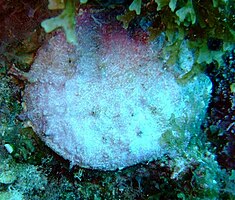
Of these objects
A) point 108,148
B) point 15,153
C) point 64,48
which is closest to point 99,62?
point 64,48

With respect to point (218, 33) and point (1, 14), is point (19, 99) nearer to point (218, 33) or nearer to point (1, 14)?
point (1, 14)

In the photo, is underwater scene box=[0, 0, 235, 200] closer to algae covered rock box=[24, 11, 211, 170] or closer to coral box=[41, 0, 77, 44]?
algae covered rock box=[24, 11, 211, 170]

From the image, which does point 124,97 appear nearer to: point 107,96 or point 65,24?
point 107,96

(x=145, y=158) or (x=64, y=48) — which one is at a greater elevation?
(x=64, y=48)

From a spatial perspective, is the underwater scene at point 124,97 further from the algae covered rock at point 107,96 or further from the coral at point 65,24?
the coral at point 65,24

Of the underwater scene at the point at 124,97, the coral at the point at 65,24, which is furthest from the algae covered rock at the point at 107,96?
the coral at the point at 65,24

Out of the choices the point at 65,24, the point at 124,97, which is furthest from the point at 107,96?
the point at 65,24

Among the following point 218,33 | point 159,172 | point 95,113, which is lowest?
point 159,172
